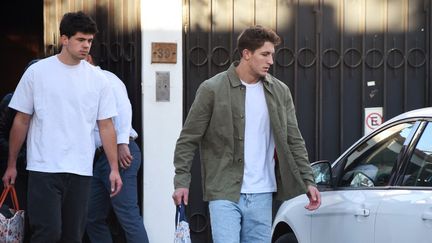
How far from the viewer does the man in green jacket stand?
4984 millimetres

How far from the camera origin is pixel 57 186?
530 cm

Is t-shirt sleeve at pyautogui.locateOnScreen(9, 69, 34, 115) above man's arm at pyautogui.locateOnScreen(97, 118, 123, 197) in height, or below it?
above

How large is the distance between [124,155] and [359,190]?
6.52ft

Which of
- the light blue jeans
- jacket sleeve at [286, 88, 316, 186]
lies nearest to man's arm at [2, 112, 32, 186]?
the light blue jeans

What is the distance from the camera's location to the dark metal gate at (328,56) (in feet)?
25.6

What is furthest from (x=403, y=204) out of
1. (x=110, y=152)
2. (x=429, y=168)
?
(x=110, y=152)

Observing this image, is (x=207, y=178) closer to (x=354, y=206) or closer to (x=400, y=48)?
(x=354, y=206)

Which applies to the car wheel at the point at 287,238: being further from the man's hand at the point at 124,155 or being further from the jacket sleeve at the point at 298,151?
the man's hand at the point at 124,155

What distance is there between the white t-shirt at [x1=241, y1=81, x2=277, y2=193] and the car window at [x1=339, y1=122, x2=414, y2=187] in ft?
1.89

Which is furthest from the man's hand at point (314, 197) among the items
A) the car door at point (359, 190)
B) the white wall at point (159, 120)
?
the white wall at point (159, 120)

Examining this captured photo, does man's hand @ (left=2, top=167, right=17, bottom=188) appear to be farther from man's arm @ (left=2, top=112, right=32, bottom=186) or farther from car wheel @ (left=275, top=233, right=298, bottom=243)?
car wheel @ (left=275, top=233, right=298, bottom=243)

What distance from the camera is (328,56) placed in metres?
8.06

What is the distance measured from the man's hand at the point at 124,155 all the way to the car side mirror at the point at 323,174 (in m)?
1.52

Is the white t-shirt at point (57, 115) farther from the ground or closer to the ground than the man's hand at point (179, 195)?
farther from the ground
